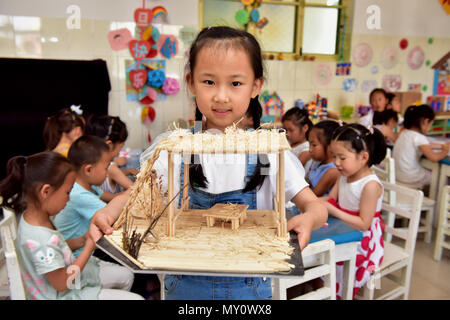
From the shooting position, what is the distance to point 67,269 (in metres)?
1.53

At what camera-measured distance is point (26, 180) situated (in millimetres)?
1549

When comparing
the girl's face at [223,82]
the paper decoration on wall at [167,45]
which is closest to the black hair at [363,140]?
the girl's face at [223,82]

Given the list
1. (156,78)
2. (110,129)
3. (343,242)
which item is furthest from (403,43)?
(343,242)

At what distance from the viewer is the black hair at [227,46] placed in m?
0.98

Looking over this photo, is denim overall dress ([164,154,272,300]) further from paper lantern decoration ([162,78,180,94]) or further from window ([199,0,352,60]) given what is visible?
window ([199,0,352,60])

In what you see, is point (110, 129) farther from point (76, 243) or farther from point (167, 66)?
point (167, 66)

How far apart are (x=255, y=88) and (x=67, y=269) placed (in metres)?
1.10

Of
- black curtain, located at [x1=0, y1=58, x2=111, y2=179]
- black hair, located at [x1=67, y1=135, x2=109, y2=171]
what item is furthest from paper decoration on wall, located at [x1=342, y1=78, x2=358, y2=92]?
black hair, located at [x1=67, y1=135, x2=109, y2=171]

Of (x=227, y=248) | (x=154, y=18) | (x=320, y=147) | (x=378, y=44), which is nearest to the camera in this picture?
(x=227, y=248)

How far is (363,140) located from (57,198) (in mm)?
1641

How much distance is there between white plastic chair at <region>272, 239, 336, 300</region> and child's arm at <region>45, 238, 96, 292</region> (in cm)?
77

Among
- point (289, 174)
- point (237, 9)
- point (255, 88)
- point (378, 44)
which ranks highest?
point (237, 9)

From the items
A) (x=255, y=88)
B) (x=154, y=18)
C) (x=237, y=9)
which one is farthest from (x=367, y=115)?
(x=255, y=88)
